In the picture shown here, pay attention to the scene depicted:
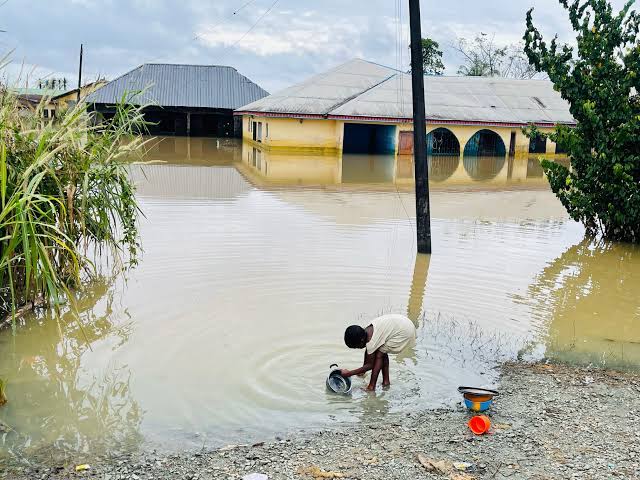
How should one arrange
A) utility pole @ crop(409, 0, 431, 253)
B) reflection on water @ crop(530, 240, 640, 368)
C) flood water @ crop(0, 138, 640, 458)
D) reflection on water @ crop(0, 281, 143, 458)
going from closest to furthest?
reflection on water @ crop(0, 281, 143, 458)
flood water @ crop(0, 138, 640, 458)
reflection on water @ crop(530, 240, 640, 368)
utility pole @ crop(409, 0, 431, 253)

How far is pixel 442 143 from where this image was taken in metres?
38.1

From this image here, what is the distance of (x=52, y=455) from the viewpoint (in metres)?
4.67

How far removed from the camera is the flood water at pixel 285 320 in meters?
5.48

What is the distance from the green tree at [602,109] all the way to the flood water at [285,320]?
3.69 feet

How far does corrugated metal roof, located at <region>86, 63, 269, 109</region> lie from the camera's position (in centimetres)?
4612

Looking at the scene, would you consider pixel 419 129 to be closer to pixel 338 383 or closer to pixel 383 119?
pixel 338 383

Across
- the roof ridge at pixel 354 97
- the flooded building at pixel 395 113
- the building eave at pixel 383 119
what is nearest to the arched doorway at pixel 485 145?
the flooded building at pixel 395 113

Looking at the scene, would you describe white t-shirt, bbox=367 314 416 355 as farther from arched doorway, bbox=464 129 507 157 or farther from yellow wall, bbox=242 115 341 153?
arched doorway, bbox=464 129 507 157

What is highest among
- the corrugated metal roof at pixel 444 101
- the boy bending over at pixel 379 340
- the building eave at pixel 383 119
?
the corrugated metal roof at pixel 444 101

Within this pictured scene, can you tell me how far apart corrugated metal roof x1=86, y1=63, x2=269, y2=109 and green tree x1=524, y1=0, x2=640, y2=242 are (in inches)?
1417

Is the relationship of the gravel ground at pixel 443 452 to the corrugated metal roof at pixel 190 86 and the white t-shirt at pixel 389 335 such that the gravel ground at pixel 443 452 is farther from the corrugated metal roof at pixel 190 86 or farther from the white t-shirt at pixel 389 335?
the corrugated metal roof at pixel 190 86

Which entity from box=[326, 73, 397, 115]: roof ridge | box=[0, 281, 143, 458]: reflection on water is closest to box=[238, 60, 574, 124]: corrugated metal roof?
box=[326, 73, 397, 115]: roof ridge

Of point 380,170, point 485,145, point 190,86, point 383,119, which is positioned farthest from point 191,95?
point 380,170

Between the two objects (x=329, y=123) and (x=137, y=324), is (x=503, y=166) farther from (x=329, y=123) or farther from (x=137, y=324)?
(x=137, y=324)
